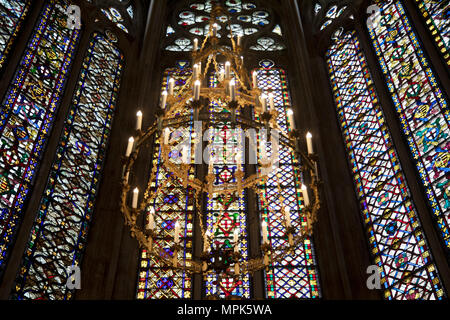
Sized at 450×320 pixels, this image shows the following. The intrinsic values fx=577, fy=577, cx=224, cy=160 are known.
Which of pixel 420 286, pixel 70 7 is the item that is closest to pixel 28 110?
pixel 70 7

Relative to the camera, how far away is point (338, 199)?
9.49 meters

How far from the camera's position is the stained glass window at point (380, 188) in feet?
25.7

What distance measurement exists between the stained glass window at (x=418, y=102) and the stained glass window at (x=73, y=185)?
16.7 ft

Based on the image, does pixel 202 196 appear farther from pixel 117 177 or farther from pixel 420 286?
pixel 420 286

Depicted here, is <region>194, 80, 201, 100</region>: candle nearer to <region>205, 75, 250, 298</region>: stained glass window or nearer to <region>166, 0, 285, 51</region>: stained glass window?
<region>205, 75, 250, 298</region>: stained glass window

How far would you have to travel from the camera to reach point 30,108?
346 inches

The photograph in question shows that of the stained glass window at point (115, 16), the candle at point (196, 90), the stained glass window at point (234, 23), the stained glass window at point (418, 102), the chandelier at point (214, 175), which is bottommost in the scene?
the chandelier at point (214, 175)

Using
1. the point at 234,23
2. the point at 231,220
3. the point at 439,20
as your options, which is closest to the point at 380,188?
the point at 231,220

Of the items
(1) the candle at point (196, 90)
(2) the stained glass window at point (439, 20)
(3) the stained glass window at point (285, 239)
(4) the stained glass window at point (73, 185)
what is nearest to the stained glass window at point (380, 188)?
(3) the stained glass window at point (285, 239)

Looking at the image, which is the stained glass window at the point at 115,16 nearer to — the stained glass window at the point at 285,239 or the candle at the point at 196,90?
the stained glass window at the point at 285,239

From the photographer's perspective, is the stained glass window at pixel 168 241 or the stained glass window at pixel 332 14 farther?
the stained glass window at pixel 332 14

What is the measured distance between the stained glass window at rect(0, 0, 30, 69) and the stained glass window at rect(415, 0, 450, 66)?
22.3 feet

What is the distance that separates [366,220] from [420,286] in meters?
1.60

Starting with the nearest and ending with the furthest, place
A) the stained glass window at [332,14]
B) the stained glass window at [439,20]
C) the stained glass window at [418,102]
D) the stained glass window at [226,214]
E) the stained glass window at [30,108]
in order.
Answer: the stained glass window at [30,108] → the stained glass window at [418,102] → the stained glass window at [226,214] → the stained glass window at [439,20] → the stained glass window at [332,14]
